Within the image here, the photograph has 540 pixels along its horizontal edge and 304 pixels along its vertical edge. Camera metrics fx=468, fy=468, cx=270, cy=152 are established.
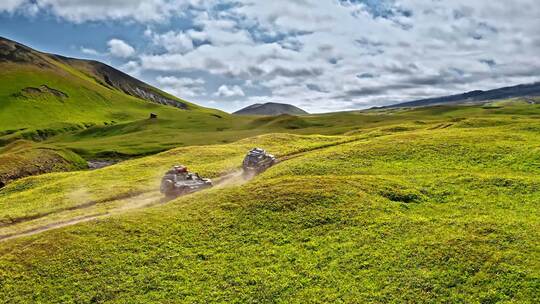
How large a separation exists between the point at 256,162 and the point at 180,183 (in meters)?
13.4

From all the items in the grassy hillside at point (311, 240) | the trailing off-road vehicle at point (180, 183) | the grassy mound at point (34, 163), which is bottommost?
the grassy hillside at point (311, 240)

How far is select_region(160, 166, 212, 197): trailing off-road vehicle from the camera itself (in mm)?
52875

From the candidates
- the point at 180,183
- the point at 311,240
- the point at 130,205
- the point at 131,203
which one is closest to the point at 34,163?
the point at 131,203

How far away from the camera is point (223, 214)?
1547 inches

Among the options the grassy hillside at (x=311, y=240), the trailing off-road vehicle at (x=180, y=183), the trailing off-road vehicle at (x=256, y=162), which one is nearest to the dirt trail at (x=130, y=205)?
the grassy hillside at (x=311, y=240)

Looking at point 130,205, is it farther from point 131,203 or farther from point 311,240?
point 311,240

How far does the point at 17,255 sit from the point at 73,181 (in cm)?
3362

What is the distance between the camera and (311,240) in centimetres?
3350

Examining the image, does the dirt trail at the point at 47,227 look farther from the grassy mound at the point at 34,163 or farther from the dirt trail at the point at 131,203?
the grassy mound at the point at 34,163

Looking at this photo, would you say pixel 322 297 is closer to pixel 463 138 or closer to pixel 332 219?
pixel 332 219

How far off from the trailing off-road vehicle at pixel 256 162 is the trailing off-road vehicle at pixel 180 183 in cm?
867

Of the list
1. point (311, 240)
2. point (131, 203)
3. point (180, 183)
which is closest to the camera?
point (311, 240)

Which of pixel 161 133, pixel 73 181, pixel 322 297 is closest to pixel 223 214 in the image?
pixel 322 297

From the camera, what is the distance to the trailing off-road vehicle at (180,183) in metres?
52.9
